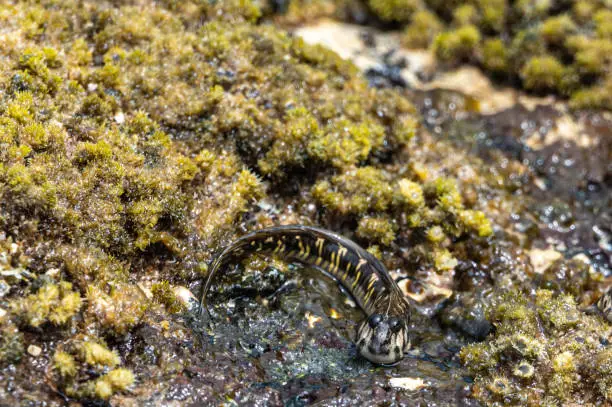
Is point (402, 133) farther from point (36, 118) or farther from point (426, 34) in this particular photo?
point (36, 118)

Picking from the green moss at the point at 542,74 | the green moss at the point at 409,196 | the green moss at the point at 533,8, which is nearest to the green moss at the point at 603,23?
the green moss at the point at 533,8

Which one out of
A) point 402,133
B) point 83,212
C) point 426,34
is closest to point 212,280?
point 83,212

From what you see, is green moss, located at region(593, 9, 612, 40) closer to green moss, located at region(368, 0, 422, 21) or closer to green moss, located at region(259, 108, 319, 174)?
green moss, located at region(368, 0, 422, 21)

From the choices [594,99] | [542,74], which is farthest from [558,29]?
[594,99]

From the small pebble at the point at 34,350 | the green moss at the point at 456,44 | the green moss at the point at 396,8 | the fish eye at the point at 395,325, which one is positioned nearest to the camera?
the small pebble at the point at 34,350

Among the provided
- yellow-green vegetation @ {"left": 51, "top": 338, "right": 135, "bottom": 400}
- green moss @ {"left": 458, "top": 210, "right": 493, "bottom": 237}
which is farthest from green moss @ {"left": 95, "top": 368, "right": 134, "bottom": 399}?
green moss @ {"left": 458, "top": 210, "right": 493, "bottom": 237}

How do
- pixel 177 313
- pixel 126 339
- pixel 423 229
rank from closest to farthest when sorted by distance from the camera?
pixel 126 339 → pixel 177 313 → pixel 423 229

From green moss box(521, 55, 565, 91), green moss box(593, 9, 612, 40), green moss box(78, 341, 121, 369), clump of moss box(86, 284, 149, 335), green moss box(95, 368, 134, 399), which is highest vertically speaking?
green moss box(593, 9, 612, 40)

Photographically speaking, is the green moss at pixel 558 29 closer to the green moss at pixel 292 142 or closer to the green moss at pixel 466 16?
the green moss at pixel 466 16
